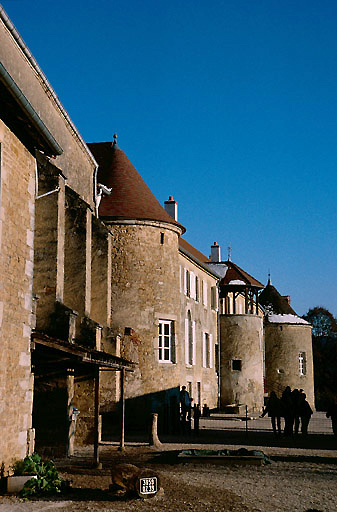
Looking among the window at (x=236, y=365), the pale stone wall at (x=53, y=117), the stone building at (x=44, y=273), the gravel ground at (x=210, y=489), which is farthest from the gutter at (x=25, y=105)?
the window at (x=236, y=365)

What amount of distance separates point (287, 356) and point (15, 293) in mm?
35455

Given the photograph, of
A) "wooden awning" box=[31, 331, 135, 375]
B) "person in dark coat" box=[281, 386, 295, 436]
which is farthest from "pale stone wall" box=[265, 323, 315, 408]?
"wooden awning" box=[31, 331, 135, 375]

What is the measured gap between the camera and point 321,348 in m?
A: 66.2

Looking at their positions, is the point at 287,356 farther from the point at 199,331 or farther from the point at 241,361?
the point at 199,331

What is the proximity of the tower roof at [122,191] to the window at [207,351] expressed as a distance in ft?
31.4

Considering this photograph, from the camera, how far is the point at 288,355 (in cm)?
4469

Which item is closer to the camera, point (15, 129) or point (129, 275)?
point (15, 129)

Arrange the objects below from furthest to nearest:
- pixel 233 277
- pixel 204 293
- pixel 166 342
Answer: pixel 233 277
pixel 204 293
pixel 166 342

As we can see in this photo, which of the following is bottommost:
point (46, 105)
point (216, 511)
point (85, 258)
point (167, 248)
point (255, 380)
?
point (216, 511)

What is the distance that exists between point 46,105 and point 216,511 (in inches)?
515

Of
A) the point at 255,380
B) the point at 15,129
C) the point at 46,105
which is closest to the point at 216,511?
the point at 15,129

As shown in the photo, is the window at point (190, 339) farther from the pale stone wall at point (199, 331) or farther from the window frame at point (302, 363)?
the window frame at point (302, 363)

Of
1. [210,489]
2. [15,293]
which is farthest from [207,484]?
[15,293]

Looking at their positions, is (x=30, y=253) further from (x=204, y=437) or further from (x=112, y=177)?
(x=112, y=177)
